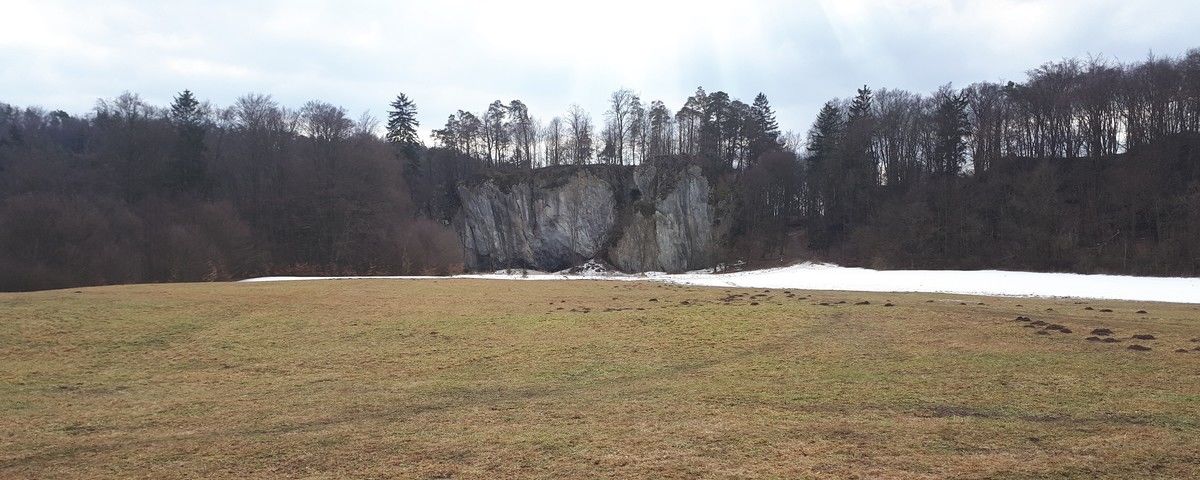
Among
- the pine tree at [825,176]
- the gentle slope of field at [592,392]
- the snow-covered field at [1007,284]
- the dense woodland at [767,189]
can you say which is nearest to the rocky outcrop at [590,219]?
the dense woodland at [767,189]

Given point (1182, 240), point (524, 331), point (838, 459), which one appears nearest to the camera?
point (838, 459)

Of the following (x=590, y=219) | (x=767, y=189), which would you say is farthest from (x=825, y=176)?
(x=590, y=219)

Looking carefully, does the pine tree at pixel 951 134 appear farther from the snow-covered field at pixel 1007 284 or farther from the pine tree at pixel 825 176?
the snow-covered field at pixel 1007 284

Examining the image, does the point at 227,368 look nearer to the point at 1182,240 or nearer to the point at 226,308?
the point at 226,308

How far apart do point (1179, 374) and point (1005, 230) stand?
42101 mm

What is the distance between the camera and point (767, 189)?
65.1 m

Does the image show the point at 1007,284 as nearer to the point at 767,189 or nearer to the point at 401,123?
the point at 767,189

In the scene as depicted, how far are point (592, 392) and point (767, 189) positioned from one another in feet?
192

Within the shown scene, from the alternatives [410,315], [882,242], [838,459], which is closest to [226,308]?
[410,315]

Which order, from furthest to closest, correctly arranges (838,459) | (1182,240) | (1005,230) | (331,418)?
(1005,230) < (1182,240) < (331,418) < (838,459)

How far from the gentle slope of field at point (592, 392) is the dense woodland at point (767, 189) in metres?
29.7

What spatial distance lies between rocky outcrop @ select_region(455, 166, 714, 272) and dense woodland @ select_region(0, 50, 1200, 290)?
2.67 metres

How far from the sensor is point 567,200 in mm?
67625

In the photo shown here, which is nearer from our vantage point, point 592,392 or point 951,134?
point 592,392
